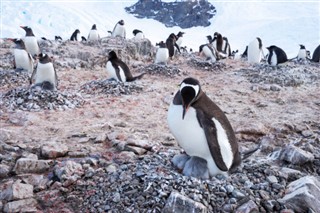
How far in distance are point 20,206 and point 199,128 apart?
1.41 m

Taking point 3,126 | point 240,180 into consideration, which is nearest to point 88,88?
point 3,126

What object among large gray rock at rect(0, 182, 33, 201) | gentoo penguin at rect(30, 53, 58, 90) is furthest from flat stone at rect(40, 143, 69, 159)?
gentoo penguin at rect(30, 53, 58, 90)

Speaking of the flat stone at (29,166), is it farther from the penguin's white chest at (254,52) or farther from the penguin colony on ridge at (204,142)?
the penguin's white chest at (254,52)

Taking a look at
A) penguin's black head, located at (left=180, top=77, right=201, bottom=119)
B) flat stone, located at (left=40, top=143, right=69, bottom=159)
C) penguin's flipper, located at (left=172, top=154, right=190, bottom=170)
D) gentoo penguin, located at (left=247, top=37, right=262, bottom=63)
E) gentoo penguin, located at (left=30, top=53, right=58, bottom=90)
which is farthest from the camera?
gentoo penguin, located at (left=247, top=37, right=262, bottom=63)

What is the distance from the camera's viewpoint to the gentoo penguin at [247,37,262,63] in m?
11.1

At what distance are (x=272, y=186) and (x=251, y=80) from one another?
5526 mm

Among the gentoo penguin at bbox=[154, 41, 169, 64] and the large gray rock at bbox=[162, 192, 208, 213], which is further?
the gentoo penguin at bbox=[154, 41, 169, 64]

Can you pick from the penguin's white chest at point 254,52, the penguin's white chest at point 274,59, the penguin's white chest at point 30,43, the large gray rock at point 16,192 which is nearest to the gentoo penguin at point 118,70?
the penguin's white chest at point 30,43

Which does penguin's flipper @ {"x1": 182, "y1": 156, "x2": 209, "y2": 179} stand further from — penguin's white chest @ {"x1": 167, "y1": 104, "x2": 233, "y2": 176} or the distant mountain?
the distant mountain

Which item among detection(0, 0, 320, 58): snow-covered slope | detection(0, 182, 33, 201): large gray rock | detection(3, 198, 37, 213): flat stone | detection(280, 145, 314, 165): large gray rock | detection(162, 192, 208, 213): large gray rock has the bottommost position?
detection(3, 198, 37, 213): flat stone

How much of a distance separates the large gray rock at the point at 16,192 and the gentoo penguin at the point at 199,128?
120 centimetres

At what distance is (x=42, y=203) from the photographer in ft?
8.50

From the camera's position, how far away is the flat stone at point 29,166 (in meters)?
3.03

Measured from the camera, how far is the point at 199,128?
2672 mm
